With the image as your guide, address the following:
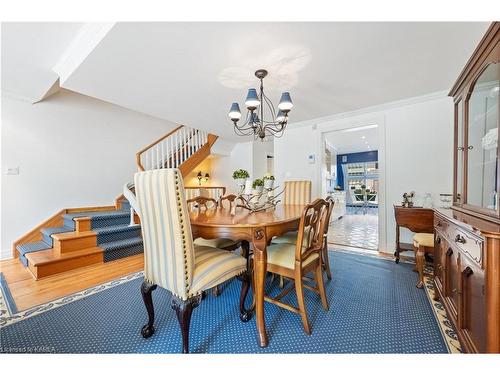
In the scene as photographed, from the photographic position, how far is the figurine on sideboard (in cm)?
276

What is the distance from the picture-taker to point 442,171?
2.80 metres

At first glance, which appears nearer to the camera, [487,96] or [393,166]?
[487,96]

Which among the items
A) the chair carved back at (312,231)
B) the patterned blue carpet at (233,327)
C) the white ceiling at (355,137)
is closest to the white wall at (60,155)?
the patterned blue carpet at (233,327)

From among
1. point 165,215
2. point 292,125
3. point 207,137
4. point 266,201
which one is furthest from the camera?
point 207,137

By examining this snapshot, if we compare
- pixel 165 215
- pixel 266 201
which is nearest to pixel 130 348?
pixel 165 215

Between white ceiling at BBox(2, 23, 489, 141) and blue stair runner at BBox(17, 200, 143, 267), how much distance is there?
74.5 inches

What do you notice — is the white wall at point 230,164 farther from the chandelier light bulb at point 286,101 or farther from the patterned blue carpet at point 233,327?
the patterned blue carpet at point 233,327

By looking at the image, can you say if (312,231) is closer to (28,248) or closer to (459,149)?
(459,149)

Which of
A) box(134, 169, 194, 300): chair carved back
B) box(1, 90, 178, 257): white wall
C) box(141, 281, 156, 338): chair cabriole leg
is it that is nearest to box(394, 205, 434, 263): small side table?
box(134, 169, 194, 300): chair carved back

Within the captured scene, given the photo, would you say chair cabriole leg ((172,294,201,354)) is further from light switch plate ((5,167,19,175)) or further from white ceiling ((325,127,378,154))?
white ceiling ((325,127,378,154))

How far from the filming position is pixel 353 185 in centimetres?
1038

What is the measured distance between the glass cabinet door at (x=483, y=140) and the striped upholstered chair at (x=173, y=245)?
1.75 metres
